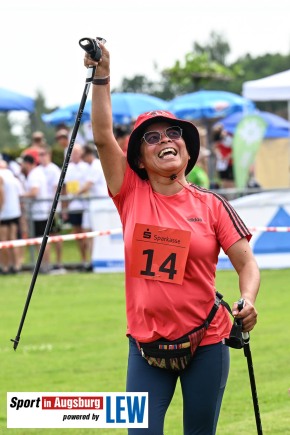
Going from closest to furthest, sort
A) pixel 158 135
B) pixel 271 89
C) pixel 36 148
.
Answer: pixel 158 135, pixel 271 89, pixel 36 148

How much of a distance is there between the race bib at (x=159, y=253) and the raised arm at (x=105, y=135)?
0.30 meters

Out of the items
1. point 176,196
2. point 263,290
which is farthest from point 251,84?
point 176,196

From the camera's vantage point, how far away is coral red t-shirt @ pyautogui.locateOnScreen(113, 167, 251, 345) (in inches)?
222

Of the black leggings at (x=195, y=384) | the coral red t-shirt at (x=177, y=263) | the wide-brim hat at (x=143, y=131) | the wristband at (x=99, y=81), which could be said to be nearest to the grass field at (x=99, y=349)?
the black leggings at (x=195, y=384)

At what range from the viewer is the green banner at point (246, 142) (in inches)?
915

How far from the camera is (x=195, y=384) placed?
223 inches

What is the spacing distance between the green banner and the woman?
17382 millimetres

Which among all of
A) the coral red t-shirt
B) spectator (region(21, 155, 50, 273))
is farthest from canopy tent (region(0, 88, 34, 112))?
the coral red t-shirt

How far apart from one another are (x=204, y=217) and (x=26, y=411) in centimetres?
128

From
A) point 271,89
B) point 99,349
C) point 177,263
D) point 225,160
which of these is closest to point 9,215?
point 271,89

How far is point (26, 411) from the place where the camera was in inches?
221

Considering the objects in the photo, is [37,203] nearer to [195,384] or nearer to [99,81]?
[99,81]

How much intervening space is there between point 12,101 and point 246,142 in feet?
17.2

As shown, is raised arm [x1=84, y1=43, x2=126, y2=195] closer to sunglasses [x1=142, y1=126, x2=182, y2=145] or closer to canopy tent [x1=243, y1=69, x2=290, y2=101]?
sunglasses [x1=142, y1=126, x2=182, y2=145]
